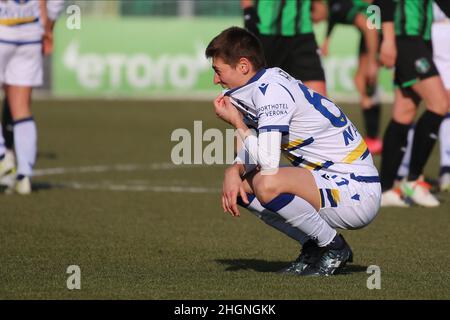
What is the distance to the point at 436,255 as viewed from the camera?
7.12m

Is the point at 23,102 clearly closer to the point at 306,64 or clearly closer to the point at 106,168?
the point at 106,168

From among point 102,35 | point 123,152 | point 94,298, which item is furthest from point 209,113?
point 94,298

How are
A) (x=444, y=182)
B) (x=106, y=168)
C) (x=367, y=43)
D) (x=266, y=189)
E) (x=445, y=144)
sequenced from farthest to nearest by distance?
(x=367, y=43) → (x=106, y=168) → (x=445, y=144) → (x=444, y=182) → (x=266, y=189)

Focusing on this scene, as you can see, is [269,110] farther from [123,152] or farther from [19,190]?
[123,152]

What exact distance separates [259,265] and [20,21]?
4211mm

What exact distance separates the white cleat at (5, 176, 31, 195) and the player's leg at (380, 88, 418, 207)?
9.73ft

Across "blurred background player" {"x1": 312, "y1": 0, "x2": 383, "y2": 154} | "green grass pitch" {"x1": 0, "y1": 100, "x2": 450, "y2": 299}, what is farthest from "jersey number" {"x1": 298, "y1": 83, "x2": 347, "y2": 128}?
"blurred background player" {"x1": 312, "y1": 0, "x2": 383, "y2": 154}

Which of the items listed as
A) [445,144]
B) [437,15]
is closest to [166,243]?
[445,144]

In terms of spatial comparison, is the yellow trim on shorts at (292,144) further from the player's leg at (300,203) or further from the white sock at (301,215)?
the white sock at (301,215)

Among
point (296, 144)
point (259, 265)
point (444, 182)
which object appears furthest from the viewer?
point (444, 182)

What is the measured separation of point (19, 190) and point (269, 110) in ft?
15.1

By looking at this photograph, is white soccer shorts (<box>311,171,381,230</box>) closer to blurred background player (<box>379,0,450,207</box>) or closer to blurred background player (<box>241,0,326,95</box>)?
blurred background player (<box>379,0,450,207</box>)

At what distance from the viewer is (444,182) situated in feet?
34.8

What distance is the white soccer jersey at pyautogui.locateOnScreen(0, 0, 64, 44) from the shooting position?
999cm
